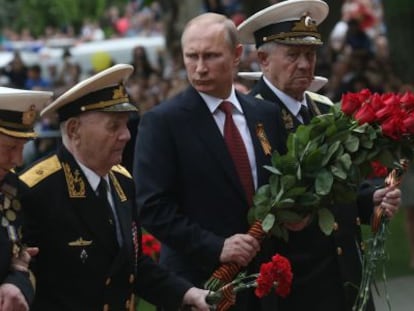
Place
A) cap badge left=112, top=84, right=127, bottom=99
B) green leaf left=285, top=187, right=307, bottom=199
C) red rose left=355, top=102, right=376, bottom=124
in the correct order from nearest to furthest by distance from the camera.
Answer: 1. cap badge left=112, top=84, right=127, bottom=99
2. green leaf left=285, top=187, right=307, bottom=199
3. red rose left=355, top=102, right=376, bottom=124

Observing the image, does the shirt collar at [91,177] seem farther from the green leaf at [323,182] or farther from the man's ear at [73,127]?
the green leaf at [323,182]

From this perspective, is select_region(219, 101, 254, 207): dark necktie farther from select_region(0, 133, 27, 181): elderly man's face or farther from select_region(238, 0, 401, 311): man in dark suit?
select_region(0, 133, 27, 181): elderly man's face

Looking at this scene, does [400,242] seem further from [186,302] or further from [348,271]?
[186,302]

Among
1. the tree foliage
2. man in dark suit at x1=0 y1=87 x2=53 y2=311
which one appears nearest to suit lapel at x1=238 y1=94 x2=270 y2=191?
man in dark suit at x1=0 y1=87 x2=53 y2=311

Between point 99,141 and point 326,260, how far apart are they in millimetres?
1695

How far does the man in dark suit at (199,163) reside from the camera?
6.70 meters

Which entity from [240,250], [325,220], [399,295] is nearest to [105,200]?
[240,250]

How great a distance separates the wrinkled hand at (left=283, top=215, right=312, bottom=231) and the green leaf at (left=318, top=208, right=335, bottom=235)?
0.05m

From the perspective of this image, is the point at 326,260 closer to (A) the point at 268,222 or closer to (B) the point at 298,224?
(B) the point at 298,224

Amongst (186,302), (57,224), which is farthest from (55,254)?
(186,302)

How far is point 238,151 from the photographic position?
6914 millimetres

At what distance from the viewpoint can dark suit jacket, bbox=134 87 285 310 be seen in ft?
21.9

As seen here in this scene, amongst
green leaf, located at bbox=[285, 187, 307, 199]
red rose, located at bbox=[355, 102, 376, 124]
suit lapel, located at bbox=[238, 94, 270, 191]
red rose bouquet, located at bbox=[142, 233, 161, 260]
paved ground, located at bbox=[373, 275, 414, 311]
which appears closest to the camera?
green leaf, located at bbox=[285, 187, 307, 199]

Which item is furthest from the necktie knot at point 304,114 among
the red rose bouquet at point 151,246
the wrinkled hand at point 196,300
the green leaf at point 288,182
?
the red rose bouquet at point 151,246
